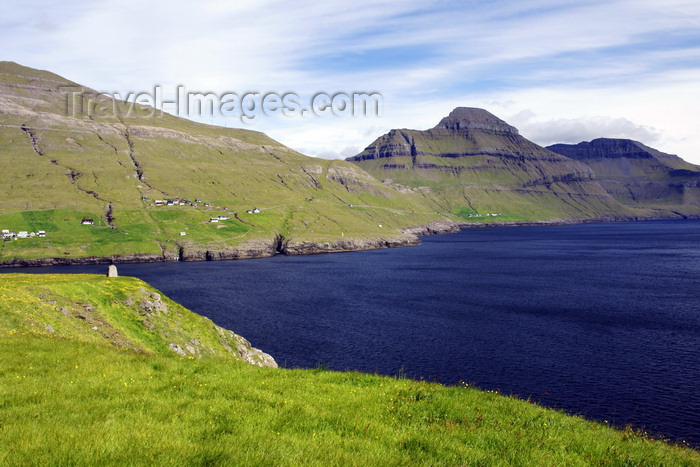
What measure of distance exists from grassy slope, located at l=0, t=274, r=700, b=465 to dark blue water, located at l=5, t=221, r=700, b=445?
3911cm

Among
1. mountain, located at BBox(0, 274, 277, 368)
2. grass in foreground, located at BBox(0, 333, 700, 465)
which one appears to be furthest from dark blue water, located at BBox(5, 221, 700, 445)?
grass in foreground, located at BBox(0, 333, 700, 465)

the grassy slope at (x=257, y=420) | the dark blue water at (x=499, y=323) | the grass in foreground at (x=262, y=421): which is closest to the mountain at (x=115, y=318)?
the grassy slope at (x=257, y=420)

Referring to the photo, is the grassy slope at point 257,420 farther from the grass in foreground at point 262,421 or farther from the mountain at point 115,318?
the mountain at point 115,318

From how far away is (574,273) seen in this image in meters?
143

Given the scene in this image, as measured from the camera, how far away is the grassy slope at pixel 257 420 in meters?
10.3

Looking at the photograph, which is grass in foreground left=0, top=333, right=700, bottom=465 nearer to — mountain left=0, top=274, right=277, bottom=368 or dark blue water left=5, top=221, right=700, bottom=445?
mountain left=0, top=274, right=277, bottom=368

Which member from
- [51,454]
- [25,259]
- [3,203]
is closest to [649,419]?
[51,454]

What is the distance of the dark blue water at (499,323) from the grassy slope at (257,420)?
3911 cm

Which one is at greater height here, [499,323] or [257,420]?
[257,420]

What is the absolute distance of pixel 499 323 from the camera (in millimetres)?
86188

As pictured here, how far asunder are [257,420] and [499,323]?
80.9 meters

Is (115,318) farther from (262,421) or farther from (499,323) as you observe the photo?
(499,323)

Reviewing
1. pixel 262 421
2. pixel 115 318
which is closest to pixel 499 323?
pixel 115 318

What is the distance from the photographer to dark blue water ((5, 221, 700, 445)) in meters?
55.3
